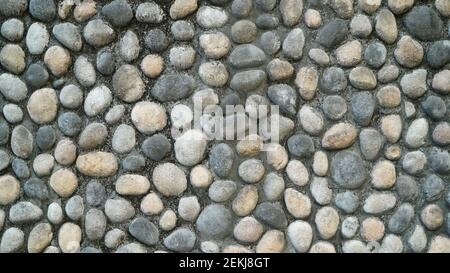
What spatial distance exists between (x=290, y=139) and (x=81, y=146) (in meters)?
0.32

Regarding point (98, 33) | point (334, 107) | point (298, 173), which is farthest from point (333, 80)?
point (98, 33)

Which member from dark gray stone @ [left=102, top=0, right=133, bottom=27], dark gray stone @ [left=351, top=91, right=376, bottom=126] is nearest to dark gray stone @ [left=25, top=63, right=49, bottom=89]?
dark gray stone @ [left=102, top=0, right=133, bottom=27]

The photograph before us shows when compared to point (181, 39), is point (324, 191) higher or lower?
lower

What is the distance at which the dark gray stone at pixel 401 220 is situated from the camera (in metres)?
Answer: 0.83

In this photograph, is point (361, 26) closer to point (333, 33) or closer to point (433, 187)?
point (333, 33)

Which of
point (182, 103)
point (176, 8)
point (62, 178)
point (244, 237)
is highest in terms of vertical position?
point (176, 8)

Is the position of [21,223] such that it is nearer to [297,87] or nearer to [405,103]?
[297,87]

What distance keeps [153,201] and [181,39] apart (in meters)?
0.25

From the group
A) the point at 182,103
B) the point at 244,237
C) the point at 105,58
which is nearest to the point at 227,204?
the point at 244,237

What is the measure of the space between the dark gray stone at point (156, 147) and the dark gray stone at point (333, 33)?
286 mm

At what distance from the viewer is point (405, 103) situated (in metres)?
0.85

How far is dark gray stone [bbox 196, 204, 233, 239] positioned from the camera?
83 centimetres

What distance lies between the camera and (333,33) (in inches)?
33.1

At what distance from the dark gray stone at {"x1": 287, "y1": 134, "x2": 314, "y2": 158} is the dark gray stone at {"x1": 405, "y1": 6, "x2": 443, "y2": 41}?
9.2 inches
